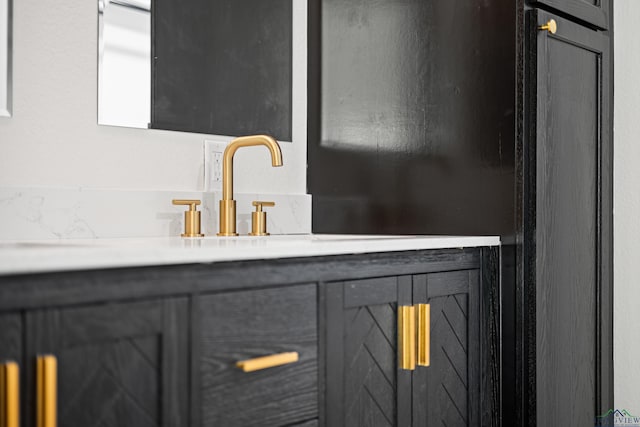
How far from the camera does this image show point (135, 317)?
3.03 feet

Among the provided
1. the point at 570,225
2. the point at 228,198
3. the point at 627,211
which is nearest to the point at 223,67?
the point at 228,198

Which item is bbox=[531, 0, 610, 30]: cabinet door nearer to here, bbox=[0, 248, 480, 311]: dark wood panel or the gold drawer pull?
bbox=[0, 248, 480, 311]: dark wood panel

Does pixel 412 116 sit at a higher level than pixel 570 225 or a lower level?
higher

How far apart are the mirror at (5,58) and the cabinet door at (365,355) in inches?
29.6

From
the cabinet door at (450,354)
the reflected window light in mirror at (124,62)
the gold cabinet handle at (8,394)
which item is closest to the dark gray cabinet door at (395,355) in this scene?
the cabinet door at (450,354)

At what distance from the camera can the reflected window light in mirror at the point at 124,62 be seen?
1.53 meters

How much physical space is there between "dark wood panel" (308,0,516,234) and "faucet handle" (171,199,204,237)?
1.64 feet

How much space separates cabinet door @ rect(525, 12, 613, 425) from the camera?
1.59 m

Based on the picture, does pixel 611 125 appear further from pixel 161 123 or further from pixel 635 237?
pixel 161 123

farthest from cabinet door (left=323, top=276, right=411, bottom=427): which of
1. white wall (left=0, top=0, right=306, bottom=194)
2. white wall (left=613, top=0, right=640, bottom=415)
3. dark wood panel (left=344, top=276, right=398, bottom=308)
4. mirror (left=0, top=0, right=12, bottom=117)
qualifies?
white wall (left=613, top=0, right=640, bottom=415)

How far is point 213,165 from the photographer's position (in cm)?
174

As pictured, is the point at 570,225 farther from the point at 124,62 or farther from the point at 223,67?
the point at 124,62

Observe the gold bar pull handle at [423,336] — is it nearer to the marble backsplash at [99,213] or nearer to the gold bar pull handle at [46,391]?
the marble backsplash at [99,213]

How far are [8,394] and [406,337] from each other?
0.79m
